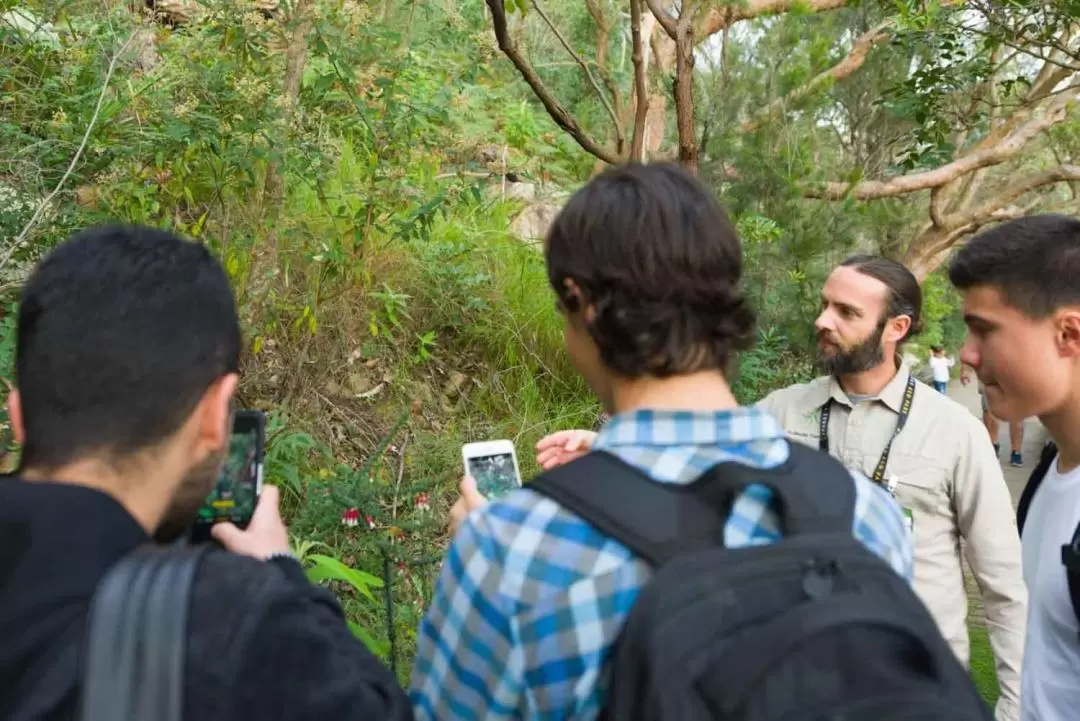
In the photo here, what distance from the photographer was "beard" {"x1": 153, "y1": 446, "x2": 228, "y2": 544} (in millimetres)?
1254

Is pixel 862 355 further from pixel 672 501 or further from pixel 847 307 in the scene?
pixel 672 501

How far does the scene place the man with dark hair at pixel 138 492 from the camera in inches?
40.8

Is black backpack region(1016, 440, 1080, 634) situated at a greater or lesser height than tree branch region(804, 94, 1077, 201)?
lesser

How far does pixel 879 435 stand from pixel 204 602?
2497 mm

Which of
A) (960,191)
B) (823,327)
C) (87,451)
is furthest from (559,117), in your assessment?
(960,191)

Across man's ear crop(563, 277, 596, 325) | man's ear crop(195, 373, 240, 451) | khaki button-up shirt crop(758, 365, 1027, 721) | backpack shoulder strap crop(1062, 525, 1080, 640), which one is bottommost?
khaki button-up shirt crop(758, 365, 1027, 721)

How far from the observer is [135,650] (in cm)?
100

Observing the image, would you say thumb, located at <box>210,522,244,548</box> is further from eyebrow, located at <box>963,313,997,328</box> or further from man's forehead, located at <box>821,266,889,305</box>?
man's forehead, located at <box>821,266,889,305</box>

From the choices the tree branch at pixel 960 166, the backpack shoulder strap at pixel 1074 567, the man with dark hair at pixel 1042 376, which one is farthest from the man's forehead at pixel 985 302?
the tree branch at pixel 960 166

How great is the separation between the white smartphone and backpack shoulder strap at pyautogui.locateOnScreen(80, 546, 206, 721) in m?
0.83

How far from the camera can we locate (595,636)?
1.14 m

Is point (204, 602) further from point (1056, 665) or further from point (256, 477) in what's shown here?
point (1056, 665)

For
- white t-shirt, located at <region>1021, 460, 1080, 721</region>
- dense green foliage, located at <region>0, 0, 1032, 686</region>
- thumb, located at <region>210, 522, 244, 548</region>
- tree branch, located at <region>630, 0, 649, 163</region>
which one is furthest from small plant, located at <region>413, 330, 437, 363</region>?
thumb, located at <region>210, 522, 244, 548</region>

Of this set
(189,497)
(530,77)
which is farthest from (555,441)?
(530,77)
